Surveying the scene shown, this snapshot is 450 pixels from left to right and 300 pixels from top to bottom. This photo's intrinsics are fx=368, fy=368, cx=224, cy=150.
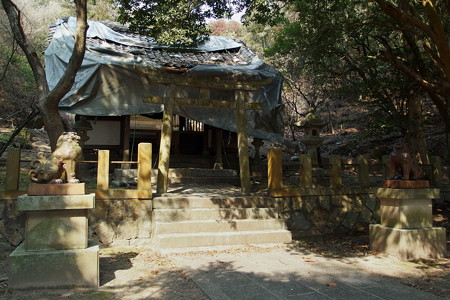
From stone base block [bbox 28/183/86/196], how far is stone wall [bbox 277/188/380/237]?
483 centimetres

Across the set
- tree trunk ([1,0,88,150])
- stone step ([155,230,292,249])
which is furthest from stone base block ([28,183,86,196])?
tree trunk ([1,0,88,150])

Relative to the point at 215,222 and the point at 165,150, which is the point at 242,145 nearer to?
the point at 165,150

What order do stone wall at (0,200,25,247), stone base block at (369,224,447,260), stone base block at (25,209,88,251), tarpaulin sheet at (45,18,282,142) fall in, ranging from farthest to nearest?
tarpaulin sheet at (45,18,282,142) → stone wall at (0,200,25,247) → stone base block at (369,224,447,260) → stone base block at (25,209,88,251)

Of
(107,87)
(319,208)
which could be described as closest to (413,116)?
(319,208)

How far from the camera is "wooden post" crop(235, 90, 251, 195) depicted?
8.73 meters

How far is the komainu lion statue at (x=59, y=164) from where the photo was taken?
180 inches

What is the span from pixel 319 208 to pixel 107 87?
714 centimetres

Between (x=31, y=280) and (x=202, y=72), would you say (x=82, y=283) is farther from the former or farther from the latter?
(x=202, y=72)

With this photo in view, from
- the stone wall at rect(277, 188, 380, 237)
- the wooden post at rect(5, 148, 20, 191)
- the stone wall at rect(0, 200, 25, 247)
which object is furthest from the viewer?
the stone wall at rect(277, 188, 380, 237)

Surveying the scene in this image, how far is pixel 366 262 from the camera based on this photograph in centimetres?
606

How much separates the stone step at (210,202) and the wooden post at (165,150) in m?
0.45

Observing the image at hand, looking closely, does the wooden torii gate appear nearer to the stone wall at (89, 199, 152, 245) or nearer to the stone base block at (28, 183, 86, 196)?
the stone wall at (89, 199, 152, 245)

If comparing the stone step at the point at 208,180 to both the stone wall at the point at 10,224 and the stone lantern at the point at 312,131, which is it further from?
the stone wall at the point at 10,224

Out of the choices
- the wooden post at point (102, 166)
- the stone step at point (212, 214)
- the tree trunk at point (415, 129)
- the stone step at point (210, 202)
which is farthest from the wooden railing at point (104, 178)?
the tree trunk at point (415, 129)
